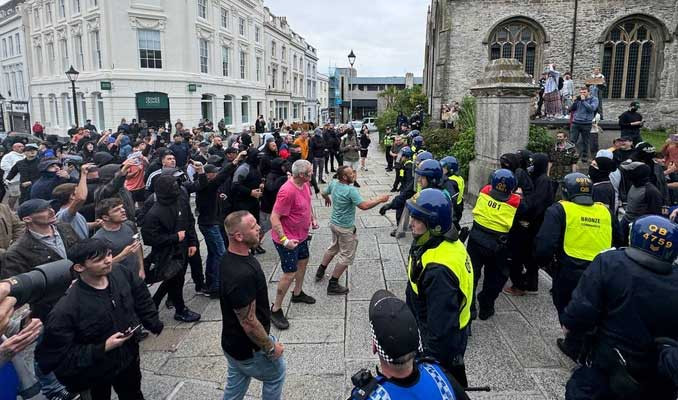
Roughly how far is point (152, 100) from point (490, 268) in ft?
90.4

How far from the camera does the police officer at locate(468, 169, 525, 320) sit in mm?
5129

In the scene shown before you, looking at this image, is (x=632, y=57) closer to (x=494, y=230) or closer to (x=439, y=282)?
(x=494, y=230)

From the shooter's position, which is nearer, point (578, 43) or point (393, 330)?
point (393, 330)

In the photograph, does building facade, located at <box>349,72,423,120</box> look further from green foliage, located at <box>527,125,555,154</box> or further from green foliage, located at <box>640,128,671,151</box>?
green foliage, located at <box>527,125,555,154</box>

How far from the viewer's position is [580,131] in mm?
10961

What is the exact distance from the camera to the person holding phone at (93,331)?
2912mm

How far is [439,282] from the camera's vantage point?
2830 mm

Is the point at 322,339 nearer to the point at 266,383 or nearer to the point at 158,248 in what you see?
the point at 266,383

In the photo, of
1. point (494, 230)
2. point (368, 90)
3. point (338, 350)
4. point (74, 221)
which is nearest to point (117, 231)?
point (74, 221)

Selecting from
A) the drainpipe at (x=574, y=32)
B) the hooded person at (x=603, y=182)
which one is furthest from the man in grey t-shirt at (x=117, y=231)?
the drainpipe at (x=574, y=32)

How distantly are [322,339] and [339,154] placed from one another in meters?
12.4

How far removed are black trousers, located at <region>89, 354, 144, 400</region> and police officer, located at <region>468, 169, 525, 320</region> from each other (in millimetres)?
3453

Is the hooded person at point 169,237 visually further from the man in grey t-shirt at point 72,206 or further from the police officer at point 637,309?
the police officer at point 637,309

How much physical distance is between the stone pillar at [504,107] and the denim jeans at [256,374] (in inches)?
284
